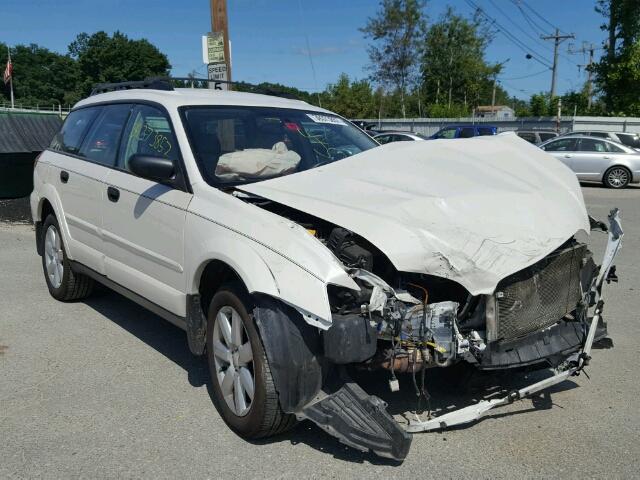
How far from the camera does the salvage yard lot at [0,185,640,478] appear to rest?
319cm

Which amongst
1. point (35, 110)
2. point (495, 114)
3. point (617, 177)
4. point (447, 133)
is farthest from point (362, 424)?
point (495, 114)

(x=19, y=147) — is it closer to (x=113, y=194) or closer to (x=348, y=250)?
(x=113, y=194)

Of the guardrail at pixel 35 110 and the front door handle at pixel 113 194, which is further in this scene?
the guardrail at pixel 35 110

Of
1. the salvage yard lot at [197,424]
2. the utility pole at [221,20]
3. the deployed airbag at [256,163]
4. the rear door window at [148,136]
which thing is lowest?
the salvage yard lot at [197,424]

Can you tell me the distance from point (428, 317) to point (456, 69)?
4972 centimetres

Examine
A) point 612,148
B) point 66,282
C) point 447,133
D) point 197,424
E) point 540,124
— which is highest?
point 540,124

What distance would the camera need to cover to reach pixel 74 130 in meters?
5.82

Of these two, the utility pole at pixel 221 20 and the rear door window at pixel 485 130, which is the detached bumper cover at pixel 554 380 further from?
the rear door window at pixel 485 130

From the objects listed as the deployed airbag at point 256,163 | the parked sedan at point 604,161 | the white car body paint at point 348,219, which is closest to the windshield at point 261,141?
the deployed airbag at point 256,163

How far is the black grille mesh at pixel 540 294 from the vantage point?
3.28m

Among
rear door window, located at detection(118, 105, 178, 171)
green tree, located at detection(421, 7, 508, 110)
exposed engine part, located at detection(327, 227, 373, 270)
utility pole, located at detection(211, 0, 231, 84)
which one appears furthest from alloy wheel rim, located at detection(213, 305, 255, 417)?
green tree, located at detection(421, 7, 508, 110)

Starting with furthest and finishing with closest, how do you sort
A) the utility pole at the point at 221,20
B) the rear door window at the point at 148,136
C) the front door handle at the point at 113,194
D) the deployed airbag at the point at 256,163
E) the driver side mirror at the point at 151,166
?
the utility pole at the point at 221,20, the front door handle at the point at 113,194, the rear door window at the point at 148,136, the deployed airbag at the point at 256,163, the driver side mirror at the point at 151,166

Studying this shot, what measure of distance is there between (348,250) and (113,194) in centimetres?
219

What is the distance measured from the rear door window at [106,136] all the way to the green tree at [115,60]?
91738 millimetres
